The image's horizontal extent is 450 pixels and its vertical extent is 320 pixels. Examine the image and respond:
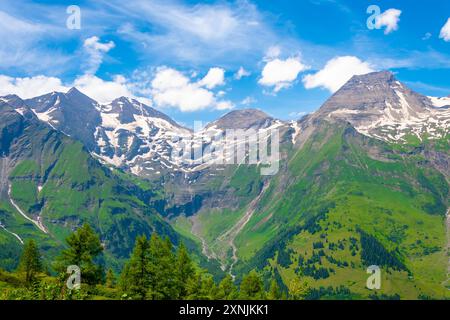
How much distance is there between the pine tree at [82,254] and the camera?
6469cm

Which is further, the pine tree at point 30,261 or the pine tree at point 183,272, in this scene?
the pine tree at point 30,261

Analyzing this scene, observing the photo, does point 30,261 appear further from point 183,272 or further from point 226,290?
point 226,290

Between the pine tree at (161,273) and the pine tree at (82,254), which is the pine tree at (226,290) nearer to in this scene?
the pine tree at (161,273)

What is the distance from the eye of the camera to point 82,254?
65562mm

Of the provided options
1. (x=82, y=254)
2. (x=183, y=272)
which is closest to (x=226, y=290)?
(x=183, y=272)

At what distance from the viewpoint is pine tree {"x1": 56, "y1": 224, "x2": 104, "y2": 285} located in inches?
2547

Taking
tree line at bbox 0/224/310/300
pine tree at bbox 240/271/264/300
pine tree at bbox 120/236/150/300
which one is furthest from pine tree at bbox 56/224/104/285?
pine tree at bbox 240/271/264/300

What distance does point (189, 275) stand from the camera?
261 ft

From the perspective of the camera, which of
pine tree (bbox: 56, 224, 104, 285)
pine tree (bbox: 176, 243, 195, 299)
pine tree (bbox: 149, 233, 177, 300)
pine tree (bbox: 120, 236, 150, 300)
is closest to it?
pine tree (bbox: 56, 224, 104, 285)

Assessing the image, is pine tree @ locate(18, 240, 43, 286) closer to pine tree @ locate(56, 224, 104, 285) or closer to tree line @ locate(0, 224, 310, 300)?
tree line @ locate(0, 224, 310, 300)

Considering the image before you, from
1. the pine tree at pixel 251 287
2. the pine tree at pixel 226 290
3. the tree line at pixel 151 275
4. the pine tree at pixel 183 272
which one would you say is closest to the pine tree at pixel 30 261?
the tree line at pixel 151 275
